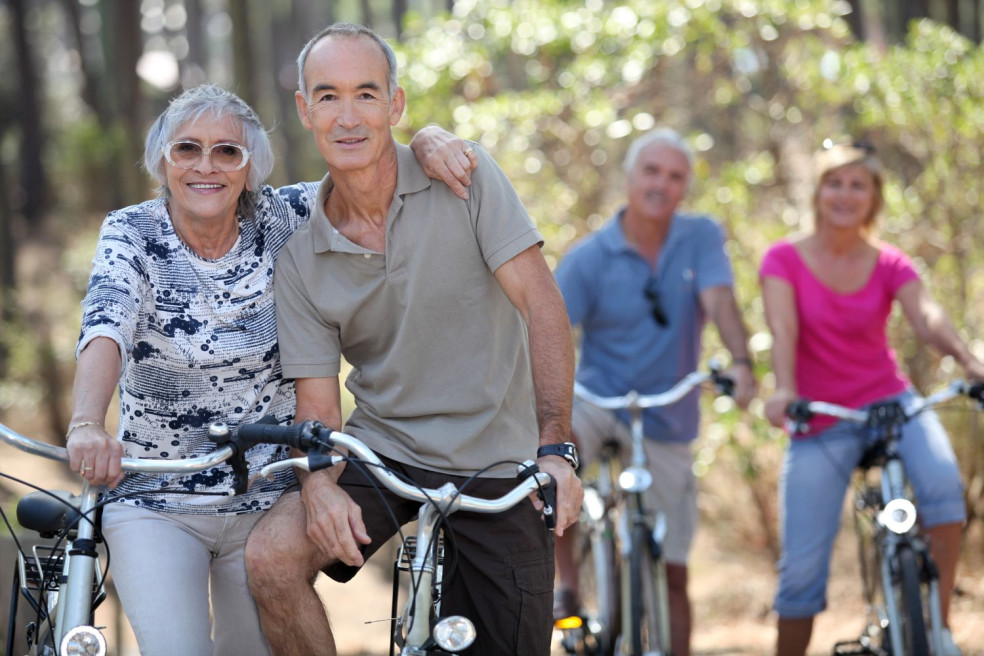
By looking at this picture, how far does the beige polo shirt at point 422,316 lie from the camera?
152 inches

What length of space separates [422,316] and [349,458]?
75 cm

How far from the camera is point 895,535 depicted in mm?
4883

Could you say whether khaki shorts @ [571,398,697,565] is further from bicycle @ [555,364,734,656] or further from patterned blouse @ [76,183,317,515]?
patterned blouse @ [76,183,317,515]

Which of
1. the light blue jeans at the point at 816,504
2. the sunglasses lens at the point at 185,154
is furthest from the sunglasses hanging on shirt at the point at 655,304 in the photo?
the sunglasses lens at the point at 185,154

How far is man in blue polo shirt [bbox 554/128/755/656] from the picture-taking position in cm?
602

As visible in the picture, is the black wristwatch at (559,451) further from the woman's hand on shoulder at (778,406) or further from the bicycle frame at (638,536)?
the bicycle frame at (638,536)

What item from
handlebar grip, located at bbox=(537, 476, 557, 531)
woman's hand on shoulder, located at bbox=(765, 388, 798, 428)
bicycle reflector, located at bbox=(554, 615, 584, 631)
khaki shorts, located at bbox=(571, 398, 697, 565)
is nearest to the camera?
handlebar grip, located at bbox=(537, 476, 557, 531)

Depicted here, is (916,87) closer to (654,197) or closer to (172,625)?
(654,197)

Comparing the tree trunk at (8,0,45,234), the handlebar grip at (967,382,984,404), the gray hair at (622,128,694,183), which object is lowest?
the handlebar grip at (967,382,984,404)

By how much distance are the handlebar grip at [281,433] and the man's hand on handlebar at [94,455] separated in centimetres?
33

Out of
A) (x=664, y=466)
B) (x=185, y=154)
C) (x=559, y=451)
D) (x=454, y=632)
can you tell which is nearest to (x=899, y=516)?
(x=664, y=466)

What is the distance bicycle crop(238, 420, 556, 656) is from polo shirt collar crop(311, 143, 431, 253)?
29.4 inches

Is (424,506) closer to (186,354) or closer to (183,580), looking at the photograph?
(183,580)

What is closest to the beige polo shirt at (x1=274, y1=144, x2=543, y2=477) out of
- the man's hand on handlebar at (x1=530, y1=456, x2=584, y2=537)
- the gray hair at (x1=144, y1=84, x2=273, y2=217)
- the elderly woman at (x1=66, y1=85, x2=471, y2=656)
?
the elderly woman at (x1=66, y1=85, x2=471, y2=656)
